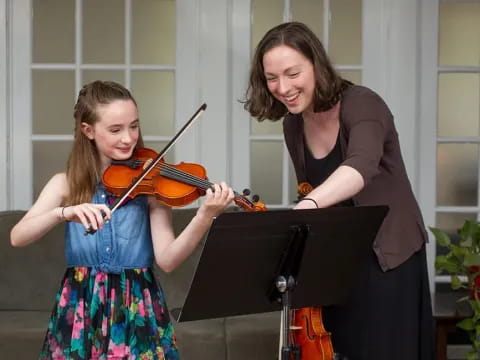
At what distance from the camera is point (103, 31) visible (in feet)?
13.7

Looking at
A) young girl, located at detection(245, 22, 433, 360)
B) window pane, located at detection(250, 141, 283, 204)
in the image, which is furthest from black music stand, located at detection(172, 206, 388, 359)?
window pane, located at detection(250, 141, 283, 204)

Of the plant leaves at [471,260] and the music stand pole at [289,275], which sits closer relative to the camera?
the music stand pole at [289,275]

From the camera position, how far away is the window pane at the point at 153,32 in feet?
13.6

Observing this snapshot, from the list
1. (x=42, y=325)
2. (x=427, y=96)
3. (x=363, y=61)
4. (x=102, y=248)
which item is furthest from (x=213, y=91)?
(x=102, y=248)

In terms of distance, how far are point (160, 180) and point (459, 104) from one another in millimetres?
2253

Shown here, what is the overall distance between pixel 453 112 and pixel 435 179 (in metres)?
0.30

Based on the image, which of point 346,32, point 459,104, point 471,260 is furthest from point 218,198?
point 459,104

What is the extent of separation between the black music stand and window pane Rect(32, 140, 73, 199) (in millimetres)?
2288

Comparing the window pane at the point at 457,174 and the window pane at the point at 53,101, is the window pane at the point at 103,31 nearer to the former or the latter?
the window pane at the point at 53,101

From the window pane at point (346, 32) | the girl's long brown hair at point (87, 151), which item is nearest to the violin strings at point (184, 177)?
the girl's long brown hair at point (87, 151)

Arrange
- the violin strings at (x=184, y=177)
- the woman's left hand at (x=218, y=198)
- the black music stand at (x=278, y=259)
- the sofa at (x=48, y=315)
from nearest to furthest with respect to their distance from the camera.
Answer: the black music stand at (x=278, y=259) → the woman's left hand at (x=218, y=198) → the violin strings at (x=184, y=177) → the sofa at (x=48, y=315)

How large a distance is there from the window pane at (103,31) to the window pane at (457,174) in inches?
58.0

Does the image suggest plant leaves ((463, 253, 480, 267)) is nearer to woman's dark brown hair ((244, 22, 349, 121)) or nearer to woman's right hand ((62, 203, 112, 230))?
woman's dark brown hair ((244, 22, 349, 121))

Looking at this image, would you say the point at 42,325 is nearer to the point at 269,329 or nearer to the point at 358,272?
the point at 269,329
